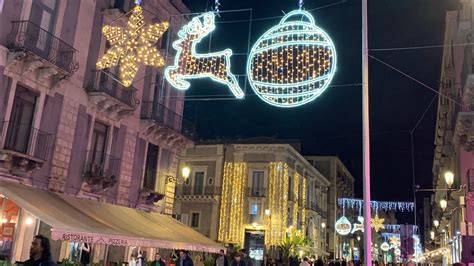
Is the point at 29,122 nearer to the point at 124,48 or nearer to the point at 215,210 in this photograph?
the point at 124,48

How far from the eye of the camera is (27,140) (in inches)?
659

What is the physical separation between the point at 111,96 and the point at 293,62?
878 centimetres

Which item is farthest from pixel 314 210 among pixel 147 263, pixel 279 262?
pixel 147 263

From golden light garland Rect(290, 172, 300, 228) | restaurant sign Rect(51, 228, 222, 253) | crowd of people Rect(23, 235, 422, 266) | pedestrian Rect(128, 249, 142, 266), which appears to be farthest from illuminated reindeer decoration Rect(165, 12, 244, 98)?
golden light garland Rect(290, 172, 300, 228)

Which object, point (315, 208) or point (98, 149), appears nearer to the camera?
point (98, 149)

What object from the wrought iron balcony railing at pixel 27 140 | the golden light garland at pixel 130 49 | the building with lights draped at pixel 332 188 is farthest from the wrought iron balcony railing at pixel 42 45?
the building with lights draped at pixel 332 188

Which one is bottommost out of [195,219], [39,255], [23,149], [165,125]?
[39,255]

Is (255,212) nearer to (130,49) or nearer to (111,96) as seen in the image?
(111,96)

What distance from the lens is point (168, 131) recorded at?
24484mm

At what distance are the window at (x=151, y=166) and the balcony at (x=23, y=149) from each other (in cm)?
707

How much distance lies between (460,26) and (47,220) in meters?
23.8

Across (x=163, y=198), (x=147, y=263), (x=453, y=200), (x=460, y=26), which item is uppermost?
(x=460, y=26)

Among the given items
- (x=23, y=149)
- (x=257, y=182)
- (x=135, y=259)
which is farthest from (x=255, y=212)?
(x=23, y=149)

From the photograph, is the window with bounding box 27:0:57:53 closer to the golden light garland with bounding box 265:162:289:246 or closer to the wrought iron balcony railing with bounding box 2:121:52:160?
the wrought iron balcony railing with bounding box 2:121:52:160
